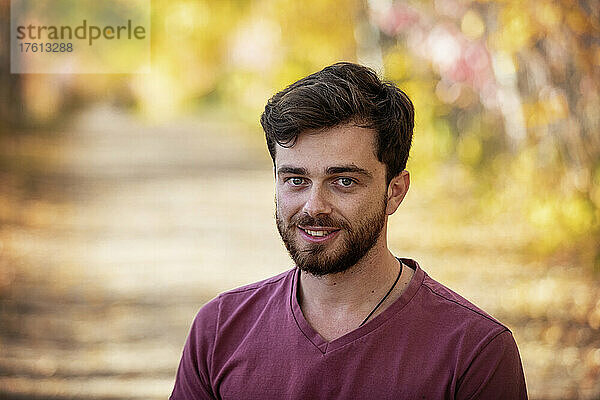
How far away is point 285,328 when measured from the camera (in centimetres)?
165

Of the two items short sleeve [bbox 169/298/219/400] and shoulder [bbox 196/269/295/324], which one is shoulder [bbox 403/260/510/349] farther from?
short sleeve [bbox 169/298/219/400]

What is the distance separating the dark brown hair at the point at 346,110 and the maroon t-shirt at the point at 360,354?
0.27 m

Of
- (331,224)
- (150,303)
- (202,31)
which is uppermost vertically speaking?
(202,31)

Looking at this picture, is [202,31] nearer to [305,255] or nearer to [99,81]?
[99,81]

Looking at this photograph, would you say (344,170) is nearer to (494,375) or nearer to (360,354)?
(360,354)

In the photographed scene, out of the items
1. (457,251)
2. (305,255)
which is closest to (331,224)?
(305,255)

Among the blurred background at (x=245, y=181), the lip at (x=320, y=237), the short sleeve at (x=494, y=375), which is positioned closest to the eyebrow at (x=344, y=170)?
the lip at (x=320, y=237)

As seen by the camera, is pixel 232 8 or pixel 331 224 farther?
pixel 232 8

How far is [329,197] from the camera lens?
156 cm

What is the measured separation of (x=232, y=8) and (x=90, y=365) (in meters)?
1.60

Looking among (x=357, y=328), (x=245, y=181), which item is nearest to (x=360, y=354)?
(x=357, y=328)

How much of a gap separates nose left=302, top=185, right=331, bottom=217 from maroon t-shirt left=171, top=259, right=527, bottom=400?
23cm

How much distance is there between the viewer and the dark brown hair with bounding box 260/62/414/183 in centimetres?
155

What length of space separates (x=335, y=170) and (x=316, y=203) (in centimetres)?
7
